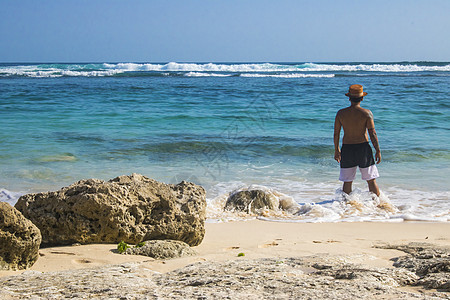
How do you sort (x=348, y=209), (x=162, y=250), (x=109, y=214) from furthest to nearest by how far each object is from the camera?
(x=348, y=209), (x=109, y=214), (x=162, y=250)

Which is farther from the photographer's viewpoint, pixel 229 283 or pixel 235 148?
pixel 235 148

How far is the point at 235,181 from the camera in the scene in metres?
7.14

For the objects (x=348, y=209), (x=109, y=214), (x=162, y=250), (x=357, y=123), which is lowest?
(x=348, y=209)

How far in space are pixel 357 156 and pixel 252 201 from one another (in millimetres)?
1452

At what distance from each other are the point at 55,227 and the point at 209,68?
1864 inches

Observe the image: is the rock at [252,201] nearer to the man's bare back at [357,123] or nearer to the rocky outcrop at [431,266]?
the man's bare back at [357,123]

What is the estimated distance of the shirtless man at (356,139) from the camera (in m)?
5.73

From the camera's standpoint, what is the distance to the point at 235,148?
397 inches

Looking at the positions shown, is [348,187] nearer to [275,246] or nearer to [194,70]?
[275,246]

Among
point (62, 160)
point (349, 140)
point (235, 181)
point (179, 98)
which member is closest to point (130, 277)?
point (349, 140)

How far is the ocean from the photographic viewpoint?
5.99 metres

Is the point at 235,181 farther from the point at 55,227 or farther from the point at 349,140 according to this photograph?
the point at 55,227

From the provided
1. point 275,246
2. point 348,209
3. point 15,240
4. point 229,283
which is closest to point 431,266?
point 229,283

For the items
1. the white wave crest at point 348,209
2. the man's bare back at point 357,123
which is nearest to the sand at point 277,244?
the white wave crest at point 348,209
